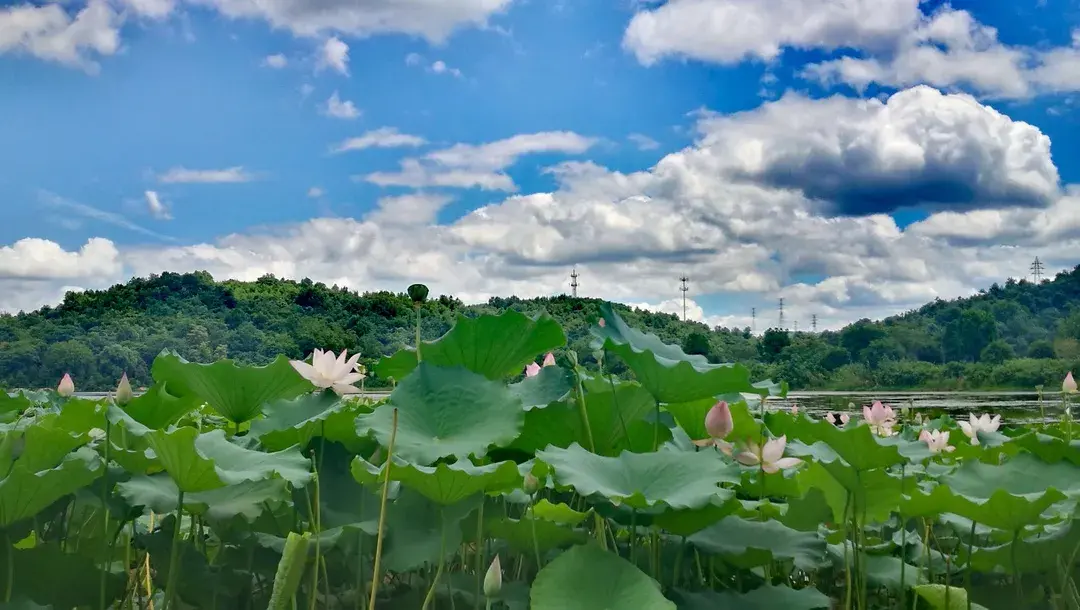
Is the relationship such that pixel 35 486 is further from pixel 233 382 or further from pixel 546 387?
pixel 546 387

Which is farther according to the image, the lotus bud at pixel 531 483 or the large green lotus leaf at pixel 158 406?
the large green lotus leaf at pixel 158 406

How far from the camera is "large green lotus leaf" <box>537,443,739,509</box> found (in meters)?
0.85

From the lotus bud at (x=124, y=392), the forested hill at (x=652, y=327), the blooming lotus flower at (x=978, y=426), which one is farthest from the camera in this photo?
the forested hill at (x=652, y=327)

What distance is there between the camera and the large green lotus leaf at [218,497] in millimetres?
904

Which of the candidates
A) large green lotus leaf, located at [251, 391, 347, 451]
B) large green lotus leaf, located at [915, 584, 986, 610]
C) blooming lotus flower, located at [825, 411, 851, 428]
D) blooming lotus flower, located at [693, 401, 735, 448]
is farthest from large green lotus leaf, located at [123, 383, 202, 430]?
large green lotus leaf, located at [915, 584, 986, 610]

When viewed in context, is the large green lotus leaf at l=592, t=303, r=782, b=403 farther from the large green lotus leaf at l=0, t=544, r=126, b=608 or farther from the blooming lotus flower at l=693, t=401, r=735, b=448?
the large green lotus leaf at l=0, t=544, r=126, b=608

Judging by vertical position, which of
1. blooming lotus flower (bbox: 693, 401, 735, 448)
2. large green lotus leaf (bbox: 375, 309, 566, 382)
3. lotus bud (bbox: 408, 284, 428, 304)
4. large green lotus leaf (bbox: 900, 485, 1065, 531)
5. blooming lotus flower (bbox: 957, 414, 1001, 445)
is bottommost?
blooming lotus flower (bbox: 957, 414, 1001, 445)

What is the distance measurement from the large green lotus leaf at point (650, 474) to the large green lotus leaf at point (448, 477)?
0.05m

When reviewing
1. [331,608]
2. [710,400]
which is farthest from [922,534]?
[331,608]

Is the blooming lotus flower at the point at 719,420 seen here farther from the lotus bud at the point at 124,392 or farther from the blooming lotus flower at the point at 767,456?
the lotus bud at the point at 124,392

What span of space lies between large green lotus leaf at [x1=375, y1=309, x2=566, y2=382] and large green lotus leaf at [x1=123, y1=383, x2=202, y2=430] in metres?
0.30

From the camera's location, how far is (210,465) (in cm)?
86

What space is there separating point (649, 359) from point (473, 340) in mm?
A: 264

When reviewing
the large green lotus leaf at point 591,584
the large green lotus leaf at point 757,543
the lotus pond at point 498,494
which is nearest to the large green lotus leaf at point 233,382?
the lotus pond at point 498,494
